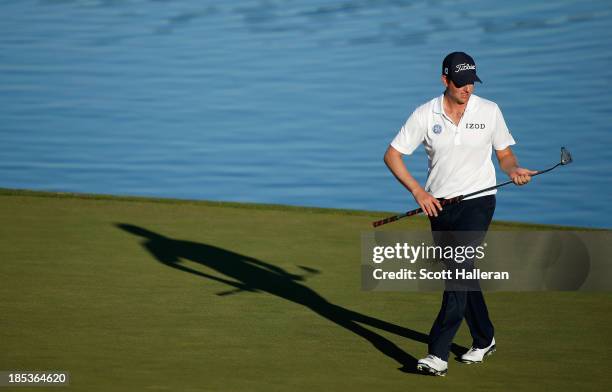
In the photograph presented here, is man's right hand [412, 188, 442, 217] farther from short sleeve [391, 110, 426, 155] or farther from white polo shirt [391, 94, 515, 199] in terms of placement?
short sleeve [391, 110, 426, 155]

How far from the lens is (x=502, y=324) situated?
8961 mm

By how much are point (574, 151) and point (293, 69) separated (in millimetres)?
6499

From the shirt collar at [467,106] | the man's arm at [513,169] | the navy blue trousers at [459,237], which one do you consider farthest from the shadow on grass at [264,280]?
the shirt collar at [467,106]

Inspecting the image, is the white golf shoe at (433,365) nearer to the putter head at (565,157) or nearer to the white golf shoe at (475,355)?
the white golf shoe at (475,355)

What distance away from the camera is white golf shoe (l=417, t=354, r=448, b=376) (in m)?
7.65

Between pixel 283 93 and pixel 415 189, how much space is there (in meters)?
12.0

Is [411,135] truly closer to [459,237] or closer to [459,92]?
[459,92]

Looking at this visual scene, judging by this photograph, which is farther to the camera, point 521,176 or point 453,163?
point 453,163

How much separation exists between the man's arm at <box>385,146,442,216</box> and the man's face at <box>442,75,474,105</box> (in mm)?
506

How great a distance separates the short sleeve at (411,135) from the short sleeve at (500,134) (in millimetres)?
435

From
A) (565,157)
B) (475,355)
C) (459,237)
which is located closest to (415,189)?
(459,237)

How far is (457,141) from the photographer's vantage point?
7746 millimetres

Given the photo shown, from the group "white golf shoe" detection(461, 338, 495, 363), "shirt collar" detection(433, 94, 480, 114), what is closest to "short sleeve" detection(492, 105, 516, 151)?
"shirt collar" detection(433, 94, 480, 114)

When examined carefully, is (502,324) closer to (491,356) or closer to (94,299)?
(491,356)
